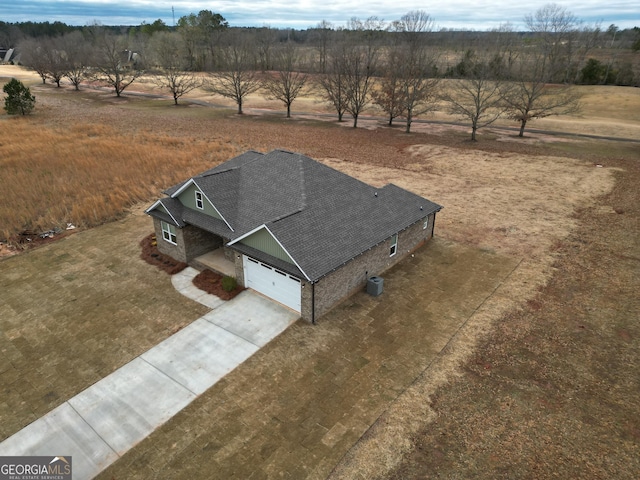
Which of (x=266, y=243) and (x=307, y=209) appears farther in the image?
(x=307, y=209)

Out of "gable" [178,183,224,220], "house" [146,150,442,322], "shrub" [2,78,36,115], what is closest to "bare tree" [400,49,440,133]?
"house" [146,150,442,322]

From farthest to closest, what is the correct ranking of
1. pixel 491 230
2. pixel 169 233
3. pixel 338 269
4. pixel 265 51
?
pixel 265 51 → pixel 491 230 → pixel 169 233 → pixel 338 269

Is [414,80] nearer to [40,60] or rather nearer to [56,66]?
[56,66]

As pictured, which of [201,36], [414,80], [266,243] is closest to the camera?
[266,243]

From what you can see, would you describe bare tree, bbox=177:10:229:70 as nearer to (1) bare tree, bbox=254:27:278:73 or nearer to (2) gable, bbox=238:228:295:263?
(1) bare tree, bbox=254:27:278:73

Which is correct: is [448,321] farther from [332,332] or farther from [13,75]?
[13,75]

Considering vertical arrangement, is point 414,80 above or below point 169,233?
above

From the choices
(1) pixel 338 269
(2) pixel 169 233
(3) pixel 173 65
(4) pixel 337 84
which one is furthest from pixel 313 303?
(3) pixel 173 65

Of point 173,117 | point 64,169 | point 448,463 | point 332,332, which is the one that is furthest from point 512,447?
point 173,117
